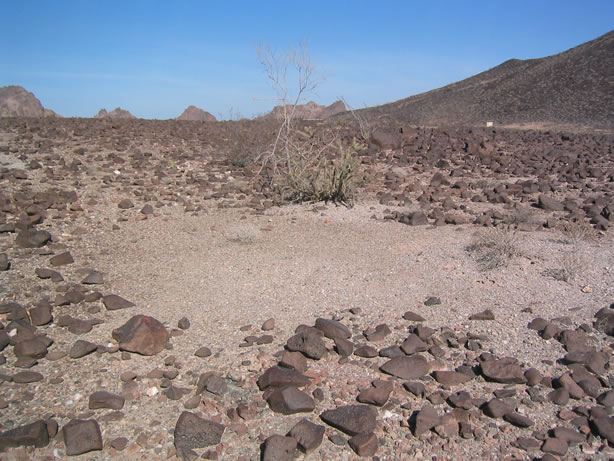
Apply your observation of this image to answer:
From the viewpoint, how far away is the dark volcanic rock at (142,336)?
165 inches

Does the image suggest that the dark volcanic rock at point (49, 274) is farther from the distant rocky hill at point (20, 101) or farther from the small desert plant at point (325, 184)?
the distant rocky hill at point (20, 101)

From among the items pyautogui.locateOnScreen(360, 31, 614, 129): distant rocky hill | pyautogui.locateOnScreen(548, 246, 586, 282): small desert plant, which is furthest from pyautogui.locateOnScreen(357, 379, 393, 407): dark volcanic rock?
pyautogui.locateOnScreen(360, 31, 614, 129): distant rocky hill

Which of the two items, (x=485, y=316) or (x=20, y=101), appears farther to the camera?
(x=20, y=101)

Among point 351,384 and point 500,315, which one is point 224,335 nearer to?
point 351,384

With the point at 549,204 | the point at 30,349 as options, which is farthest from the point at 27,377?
the point at 549,204

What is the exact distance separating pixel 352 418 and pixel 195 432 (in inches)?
36.3

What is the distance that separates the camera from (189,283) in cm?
555

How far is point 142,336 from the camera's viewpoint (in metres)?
4.24

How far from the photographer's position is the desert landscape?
3.30 metres

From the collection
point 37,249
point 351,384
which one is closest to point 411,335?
point 351,384

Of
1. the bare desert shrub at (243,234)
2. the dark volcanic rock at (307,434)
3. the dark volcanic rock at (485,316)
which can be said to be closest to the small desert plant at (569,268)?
the dark volcanic rock at (485,316)

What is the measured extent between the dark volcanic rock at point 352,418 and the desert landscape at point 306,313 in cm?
2

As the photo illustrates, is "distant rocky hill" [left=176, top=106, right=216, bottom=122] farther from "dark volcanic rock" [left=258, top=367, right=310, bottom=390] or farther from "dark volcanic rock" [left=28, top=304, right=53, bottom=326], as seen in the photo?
"dark volcanic rock" [left=258, top=367, right=310, bottom=390]

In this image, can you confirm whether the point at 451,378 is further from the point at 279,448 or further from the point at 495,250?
the point at 495,250
